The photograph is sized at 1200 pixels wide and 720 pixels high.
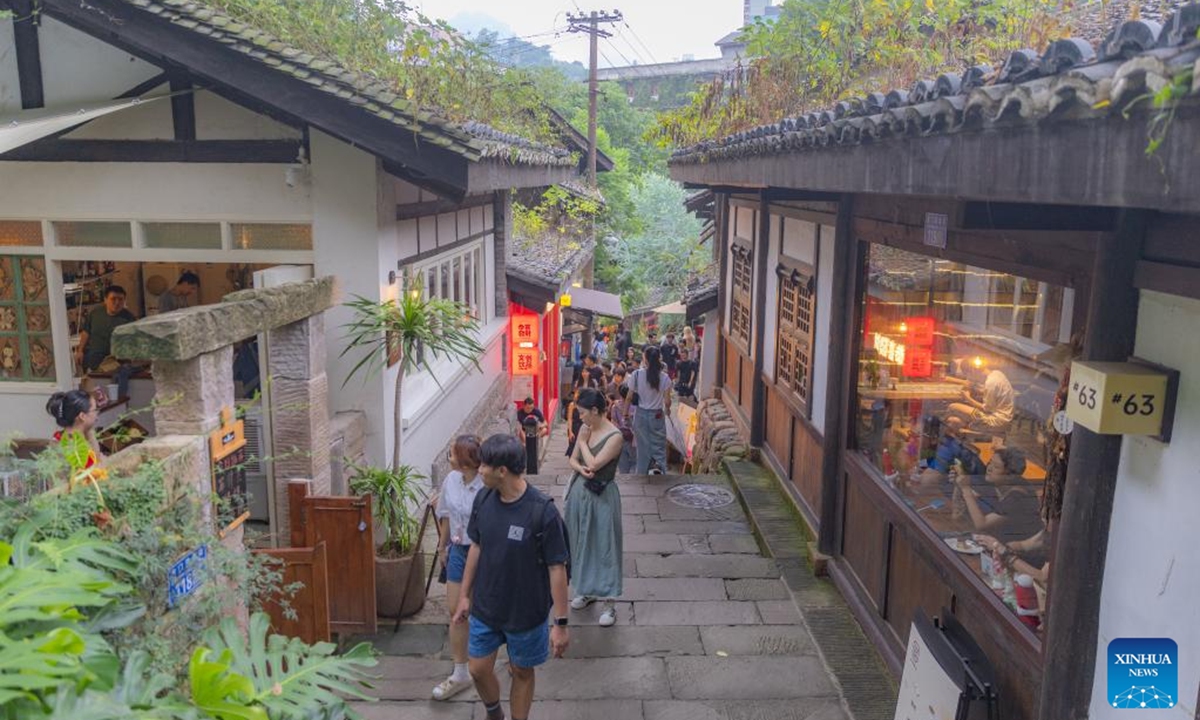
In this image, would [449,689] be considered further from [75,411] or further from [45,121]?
[45,121]

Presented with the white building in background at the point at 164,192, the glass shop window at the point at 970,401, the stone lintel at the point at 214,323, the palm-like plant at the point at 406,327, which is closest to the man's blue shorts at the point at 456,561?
the palm-like plant at the point at 406,327

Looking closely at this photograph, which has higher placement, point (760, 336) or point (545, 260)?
point (545, 260)

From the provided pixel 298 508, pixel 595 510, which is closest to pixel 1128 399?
pixel 595 510

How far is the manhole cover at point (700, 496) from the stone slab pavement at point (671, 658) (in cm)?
171

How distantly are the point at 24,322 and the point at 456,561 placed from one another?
602 cm

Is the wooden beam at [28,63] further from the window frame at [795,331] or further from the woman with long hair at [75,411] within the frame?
the window frame at [795,331]

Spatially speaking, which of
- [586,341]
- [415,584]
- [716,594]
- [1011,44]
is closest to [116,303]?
[415,584]

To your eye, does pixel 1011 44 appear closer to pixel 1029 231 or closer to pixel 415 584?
pixel 1029 231

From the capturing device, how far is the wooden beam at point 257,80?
25.2ft

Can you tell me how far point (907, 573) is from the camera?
6.63 meters

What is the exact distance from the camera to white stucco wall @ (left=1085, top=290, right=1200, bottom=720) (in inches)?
140

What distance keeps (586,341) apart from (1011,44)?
28091 mm

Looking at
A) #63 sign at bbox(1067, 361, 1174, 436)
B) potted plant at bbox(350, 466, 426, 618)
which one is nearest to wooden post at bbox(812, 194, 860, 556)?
potted plant at bbox(350, 466, 426, 618)

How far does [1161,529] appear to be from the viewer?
3.74 meters
